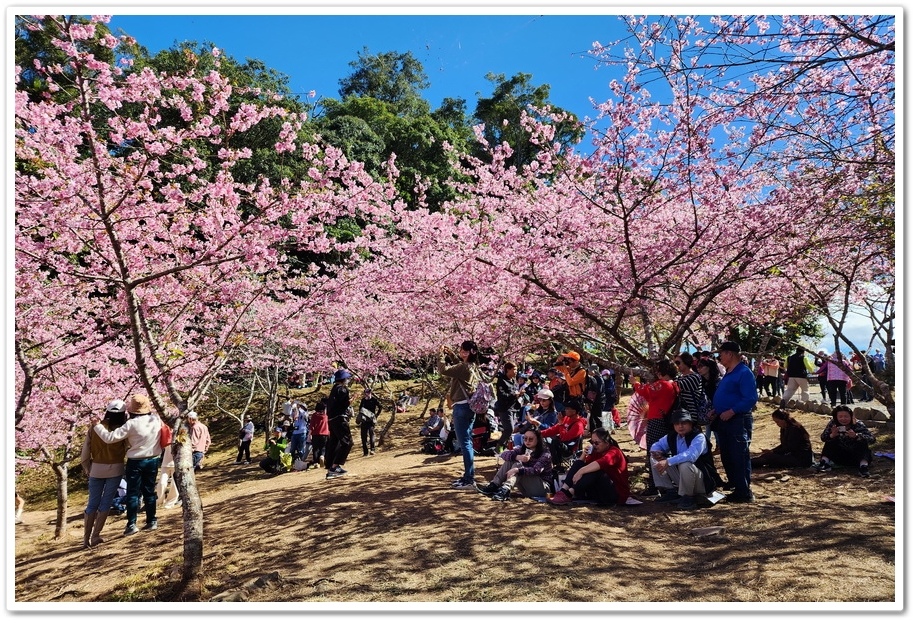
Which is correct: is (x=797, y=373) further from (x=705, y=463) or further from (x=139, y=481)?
(x=139, y=481)

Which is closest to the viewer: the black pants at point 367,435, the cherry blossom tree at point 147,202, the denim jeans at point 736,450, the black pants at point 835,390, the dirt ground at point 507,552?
the dirt ground at point 507,552

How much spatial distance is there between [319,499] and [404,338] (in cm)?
768

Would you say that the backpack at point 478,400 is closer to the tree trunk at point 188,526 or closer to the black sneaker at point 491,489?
the black sneaker at point 491,489

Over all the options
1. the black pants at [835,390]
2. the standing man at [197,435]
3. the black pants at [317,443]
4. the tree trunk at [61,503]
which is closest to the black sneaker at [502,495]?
the standing man at [197,435]

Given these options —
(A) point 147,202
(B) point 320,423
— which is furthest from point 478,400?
(B) point 320,423

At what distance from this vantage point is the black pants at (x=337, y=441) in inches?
321

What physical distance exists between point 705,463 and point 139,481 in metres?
5.93

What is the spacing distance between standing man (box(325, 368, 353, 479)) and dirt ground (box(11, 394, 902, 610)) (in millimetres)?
1545

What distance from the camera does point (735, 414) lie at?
493cm

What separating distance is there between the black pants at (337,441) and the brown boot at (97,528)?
308cm

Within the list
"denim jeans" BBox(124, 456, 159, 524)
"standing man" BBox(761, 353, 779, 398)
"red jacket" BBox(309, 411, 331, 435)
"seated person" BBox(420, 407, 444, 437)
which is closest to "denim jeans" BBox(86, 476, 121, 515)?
"denim jeans" BBox(124, 456, 159, 524)
